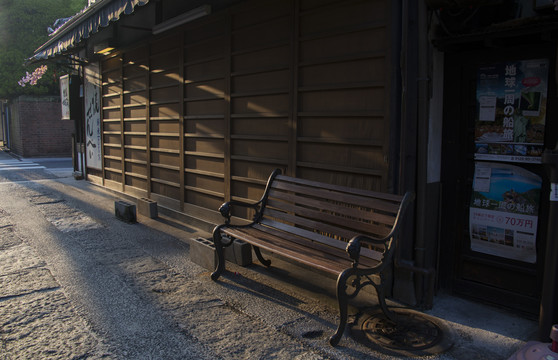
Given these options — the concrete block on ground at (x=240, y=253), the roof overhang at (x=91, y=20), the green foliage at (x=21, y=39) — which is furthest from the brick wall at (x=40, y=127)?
the concrete block on ground at (x=240, y=253)

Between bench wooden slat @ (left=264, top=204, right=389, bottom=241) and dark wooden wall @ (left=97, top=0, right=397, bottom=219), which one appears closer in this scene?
bench wooden slat @ (left=264, top=204, right=389, bottom=241)

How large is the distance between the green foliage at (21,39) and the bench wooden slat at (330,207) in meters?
19.0

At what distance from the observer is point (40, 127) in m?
20.4

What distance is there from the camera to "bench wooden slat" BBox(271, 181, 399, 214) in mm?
3652

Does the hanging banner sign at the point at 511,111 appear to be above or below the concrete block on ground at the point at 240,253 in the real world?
above

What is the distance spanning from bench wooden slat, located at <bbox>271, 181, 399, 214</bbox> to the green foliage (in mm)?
19041

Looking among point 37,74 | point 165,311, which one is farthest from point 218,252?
point 37,74

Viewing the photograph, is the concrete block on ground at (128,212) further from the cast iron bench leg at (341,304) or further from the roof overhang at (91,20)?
the cast iron bench leg at (341,304)

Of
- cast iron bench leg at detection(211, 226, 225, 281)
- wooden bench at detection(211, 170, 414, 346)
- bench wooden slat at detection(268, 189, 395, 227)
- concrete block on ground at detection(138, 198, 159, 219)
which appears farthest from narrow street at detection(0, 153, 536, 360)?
concrete block on ground at detection(138, 198, 159, 219)

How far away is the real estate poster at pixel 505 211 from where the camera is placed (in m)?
3.70

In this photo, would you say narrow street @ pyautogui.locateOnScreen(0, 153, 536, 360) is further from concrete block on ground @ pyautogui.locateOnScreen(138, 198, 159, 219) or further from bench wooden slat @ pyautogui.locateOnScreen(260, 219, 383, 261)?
concrete block on ground @ pyautogui.locateOnScreen(138, 198, 159, 219)

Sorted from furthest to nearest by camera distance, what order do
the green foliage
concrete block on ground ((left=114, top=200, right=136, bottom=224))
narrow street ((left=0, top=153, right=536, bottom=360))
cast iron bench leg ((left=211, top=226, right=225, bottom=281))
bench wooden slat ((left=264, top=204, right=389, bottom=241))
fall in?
the green foliage
concrete block on ground ((left=114, top=200, right=136, bottom=224))
cast iron bench leg ((left=211, top=226, right=225, bottom=281))
bench wooden slat ((left=264, top=204, right=389, bottom=241))
narrow street ((left=0, top=153, right=536, bottom=360))

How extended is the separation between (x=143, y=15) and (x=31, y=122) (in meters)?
15.3

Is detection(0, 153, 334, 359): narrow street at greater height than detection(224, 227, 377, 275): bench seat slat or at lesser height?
lesser
